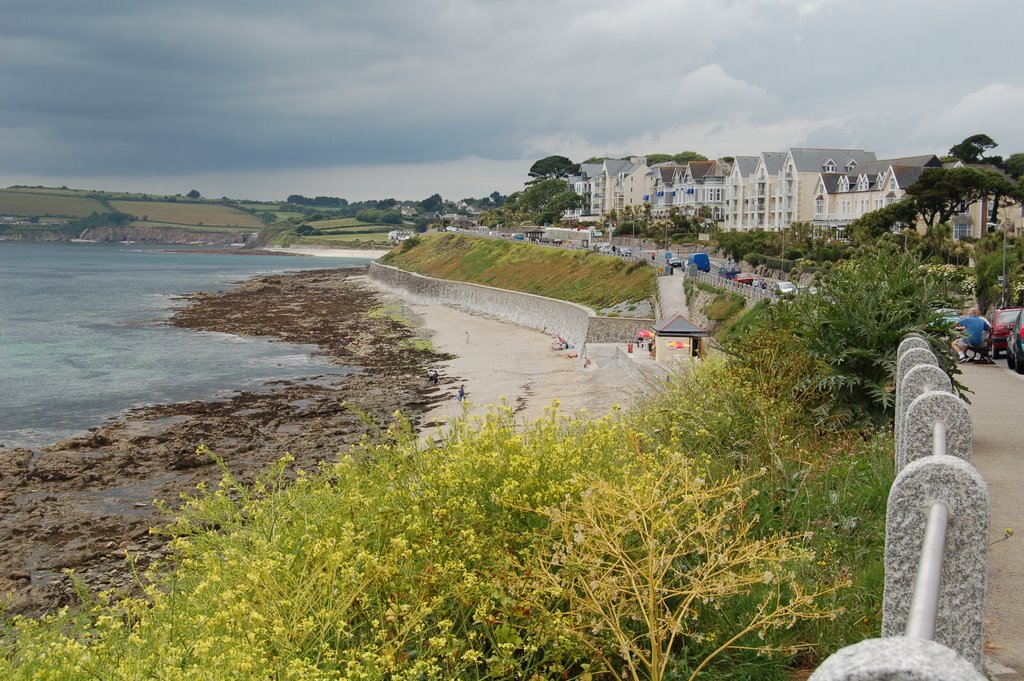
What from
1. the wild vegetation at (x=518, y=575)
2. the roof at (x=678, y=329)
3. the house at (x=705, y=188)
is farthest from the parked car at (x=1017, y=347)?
the house at (x=705, y=188)

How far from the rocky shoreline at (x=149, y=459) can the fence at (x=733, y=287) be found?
43.7ft

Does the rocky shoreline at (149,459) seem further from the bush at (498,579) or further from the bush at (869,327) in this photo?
the bush at (869,327)

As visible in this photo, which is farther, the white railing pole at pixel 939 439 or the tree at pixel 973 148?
the tree at pixel 973 148

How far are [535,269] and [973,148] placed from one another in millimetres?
56362

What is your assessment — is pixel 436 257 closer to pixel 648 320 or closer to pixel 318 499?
pixel 648 320

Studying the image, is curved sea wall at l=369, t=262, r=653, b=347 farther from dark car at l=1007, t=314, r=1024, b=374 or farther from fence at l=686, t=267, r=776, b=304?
dark car at l=1007, t=314, r=1024, b=374

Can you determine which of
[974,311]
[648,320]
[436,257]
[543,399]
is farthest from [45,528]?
[436,257]

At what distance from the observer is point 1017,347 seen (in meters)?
18.2

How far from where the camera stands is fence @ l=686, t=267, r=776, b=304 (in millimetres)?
36531

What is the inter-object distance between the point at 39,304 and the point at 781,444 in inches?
3367

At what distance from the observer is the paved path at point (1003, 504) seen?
18.1 ft

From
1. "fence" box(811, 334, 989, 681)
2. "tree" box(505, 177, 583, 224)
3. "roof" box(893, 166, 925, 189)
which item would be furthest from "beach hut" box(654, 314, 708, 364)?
"tree" box(505, 177, 583, 224)

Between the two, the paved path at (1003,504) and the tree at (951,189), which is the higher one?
the tree at (951,189)

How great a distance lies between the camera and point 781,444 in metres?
9.62
